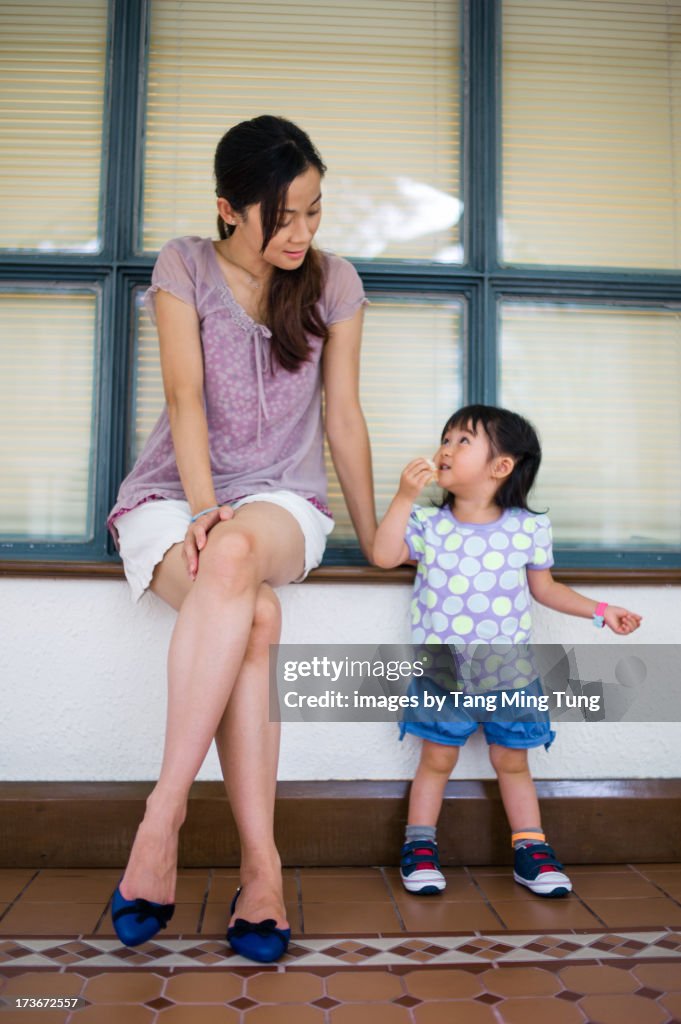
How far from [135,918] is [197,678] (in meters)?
0.38

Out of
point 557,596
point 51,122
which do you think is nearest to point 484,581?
point 557,596

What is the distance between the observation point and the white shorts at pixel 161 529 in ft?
6.10

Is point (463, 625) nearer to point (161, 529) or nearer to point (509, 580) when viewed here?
point (509, 580)

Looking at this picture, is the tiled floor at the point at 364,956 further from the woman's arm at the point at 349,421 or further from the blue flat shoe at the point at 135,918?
the woman's arm at the point at 349,421

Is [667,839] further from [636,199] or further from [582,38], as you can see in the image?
[582,38]

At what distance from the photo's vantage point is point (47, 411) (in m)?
2.28

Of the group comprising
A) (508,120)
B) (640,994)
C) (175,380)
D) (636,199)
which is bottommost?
(640,994)

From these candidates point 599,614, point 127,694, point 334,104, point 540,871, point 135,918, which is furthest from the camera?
point 334,104

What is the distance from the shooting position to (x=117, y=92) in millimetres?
2311

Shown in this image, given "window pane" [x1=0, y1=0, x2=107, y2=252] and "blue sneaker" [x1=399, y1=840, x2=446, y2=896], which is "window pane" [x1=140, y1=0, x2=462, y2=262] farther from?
"blue sneaker" [x1=399, y1=840, x2=446, y2=896]

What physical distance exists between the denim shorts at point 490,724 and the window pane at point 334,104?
113 cm

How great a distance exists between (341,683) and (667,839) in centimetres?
79

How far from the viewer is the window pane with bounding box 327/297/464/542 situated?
235 centimetres

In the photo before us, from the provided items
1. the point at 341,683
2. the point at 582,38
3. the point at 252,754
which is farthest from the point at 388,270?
the point at 252,754
